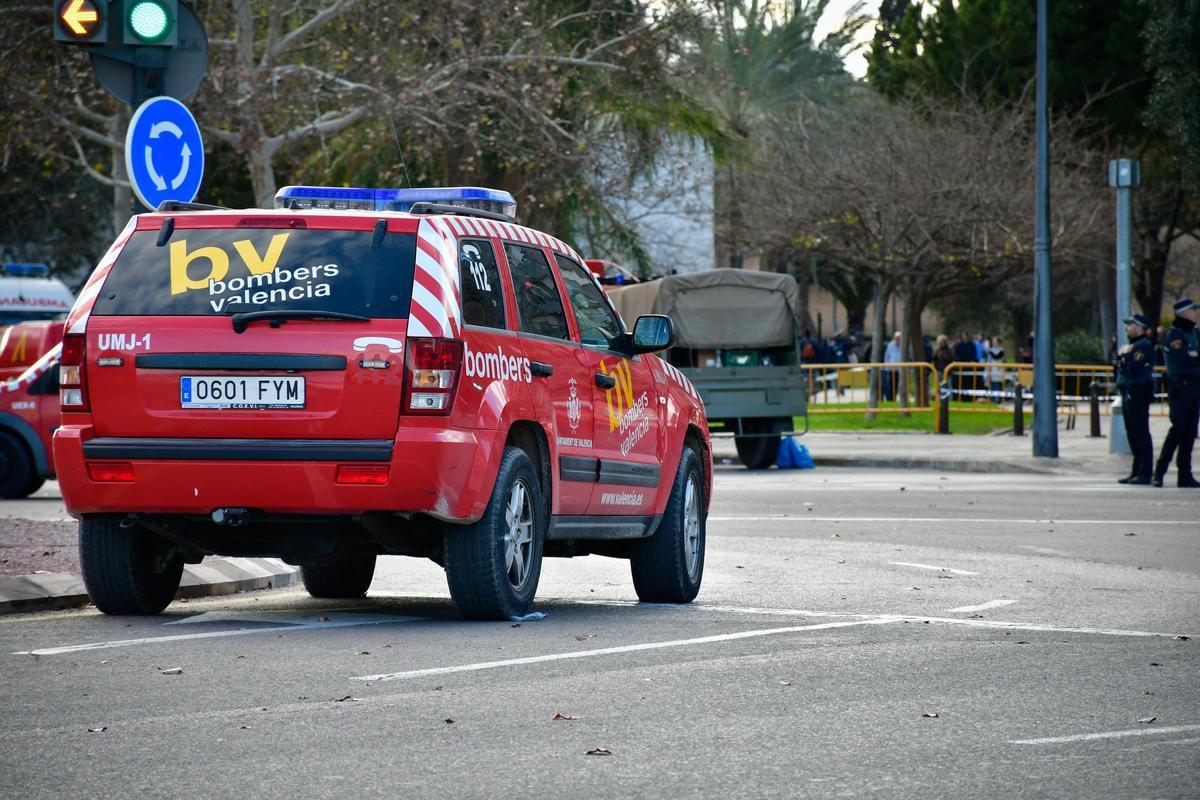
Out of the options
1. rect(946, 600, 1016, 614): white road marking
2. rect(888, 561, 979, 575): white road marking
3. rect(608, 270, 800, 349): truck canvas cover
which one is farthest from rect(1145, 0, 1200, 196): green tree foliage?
rect(946, 600, 1016, 614): white road marking

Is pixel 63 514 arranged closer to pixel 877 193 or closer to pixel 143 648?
pixel 143 648

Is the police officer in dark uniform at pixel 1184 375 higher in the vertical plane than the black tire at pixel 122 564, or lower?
higher

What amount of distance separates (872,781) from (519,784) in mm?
923

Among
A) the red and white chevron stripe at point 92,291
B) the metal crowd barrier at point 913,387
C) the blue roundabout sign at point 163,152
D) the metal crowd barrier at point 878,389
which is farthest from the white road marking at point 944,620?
the metal crowd barrier at point 878,389

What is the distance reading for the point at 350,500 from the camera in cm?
791

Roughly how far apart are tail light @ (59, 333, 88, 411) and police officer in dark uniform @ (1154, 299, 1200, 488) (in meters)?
13.9

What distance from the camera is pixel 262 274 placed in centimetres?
812

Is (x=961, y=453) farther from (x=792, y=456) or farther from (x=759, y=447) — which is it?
(x=759, y=447)

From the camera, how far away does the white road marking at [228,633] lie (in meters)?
7.57

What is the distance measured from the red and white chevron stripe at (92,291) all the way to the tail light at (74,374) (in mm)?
49

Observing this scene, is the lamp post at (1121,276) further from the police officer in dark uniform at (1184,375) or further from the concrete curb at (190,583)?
the concrete curb at (190,583)

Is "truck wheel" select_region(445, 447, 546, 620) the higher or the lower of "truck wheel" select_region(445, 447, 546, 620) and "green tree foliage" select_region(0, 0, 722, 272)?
the lower

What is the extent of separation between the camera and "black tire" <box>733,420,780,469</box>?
25.7m

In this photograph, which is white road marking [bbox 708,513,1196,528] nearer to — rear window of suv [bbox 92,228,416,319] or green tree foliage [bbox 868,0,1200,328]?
rear window of suv [bbox 92,228,416,319]
